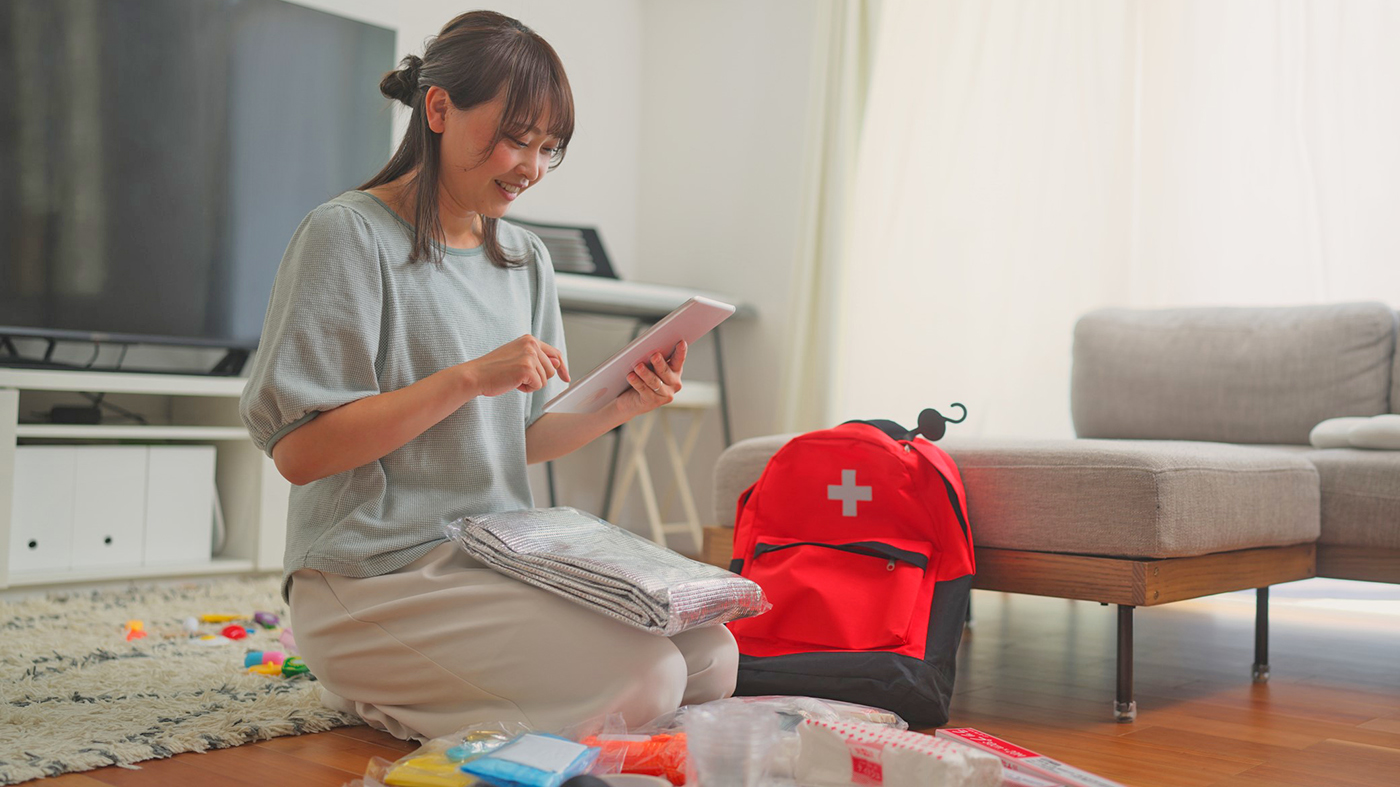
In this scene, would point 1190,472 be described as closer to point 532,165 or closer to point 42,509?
point 532,165

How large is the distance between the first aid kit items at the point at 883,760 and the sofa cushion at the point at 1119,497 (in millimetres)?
539

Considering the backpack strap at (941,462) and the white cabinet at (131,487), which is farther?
the white cabinet at (131,487)

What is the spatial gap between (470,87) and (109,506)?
1822mm

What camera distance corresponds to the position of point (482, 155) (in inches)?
51.8

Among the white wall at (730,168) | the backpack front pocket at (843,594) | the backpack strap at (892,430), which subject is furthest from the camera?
the white wall at (730,168)

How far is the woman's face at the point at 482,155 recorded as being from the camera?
1306 millimetres

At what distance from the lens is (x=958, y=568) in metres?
1.58

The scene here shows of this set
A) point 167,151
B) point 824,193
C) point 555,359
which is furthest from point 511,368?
point 824,193

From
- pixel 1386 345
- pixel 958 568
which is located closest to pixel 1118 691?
pixel 958 568

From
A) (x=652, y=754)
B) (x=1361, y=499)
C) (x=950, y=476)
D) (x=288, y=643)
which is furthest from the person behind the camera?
(x=1361, y=499)

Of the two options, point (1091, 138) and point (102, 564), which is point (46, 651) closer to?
point (102, 564)

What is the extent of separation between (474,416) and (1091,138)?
232 centimetres

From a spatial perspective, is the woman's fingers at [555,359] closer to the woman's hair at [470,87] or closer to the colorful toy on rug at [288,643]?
the woman's hair at [470,87]

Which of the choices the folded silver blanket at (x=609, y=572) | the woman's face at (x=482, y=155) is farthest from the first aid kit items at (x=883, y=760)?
the woman's face at (x=482, y=155)
